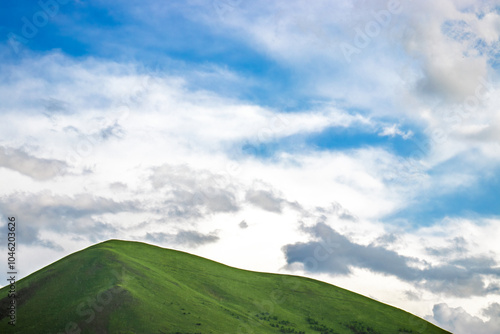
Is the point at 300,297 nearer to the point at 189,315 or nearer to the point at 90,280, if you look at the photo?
the point at 189,315

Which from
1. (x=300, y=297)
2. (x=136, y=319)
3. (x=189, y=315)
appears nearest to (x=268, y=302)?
(x=300, y=297)

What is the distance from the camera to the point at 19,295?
8462 cm

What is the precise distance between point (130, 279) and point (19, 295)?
21.5 meters

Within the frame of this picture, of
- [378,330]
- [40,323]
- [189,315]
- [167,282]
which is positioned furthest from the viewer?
[378,330]

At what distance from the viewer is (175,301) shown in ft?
281

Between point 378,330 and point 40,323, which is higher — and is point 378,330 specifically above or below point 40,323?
above

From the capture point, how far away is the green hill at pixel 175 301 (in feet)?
244

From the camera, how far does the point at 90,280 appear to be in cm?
8644

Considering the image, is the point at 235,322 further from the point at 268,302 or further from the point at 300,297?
the point at 300,297

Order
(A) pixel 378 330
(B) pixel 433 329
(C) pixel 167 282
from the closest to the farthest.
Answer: (C) pixel 167 282 → (A) pixel 378 330 → (B) pixel 433 329

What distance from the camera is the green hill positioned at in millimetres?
74375

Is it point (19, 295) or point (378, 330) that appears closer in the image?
point (19, 295)

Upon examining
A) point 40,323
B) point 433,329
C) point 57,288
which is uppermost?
point 433,329

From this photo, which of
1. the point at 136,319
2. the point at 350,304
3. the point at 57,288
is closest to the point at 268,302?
the point at 350,304
